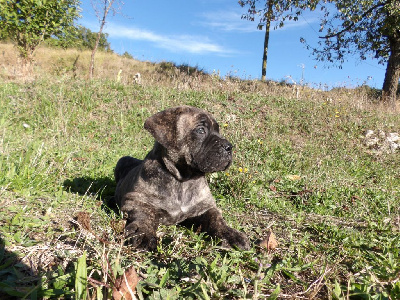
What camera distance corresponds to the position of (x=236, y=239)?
280 cm

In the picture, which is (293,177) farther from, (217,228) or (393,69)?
(393,69)

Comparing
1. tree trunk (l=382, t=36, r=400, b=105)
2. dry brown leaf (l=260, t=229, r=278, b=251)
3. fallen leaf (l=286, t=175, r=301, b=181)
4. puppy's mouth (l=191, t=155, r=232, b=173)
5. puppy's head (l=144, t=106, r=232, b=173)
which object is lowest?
dry brown leaf (l=260, t=229, r=278, b=251)

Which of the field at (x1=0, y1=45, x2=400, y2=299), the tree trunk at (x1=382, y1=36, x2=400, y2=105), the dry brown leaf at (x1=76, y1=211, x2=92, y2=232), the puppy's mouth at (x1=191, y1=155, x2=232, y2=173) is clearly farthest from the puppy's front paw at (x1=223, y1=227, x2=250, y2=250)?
the tree trunk at (x1=382, y1=36, x2=400, y2=105)

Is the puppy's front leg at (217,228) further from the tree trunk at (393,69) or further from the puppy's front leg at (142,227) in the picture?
the tree trunk at (393,69)

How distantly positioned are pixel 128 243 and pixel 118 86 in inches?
352

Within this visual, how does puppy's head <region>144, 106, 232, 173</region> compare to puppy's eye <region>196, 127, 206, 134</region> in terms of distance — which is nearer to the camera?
puppy's head <region>144, 106, 232, 173</region>

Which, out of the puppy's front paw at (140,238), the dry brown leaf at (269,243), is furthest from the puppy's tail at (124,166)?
the dry brown leaf at (269,243)

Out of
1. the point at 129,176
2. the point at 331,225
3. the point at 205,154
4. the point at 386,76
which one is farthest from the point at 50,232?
the point at 386,76

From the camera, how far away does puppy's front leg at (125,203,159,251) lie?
2.62 m

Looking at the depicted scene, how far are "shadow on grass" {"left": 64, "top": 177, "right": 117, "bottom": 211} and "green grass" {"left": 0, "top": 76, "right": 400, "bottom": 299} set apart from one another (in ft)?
0.08

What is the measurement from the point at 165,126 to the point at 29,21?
12849mm

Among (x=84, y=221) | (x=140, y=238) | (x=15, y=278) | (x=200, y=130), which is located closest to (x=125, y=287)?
(x=84, y=221)

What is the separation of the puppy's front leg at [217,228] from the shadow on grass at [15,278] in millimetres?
1580

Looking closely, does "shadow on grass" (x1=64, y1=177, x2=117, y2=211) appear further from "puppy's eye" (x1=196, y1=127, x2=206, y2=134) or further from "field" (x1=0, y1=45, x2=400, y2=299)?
"puppy's eye" (x1=196, y1=127, x2=206, y2=134)
